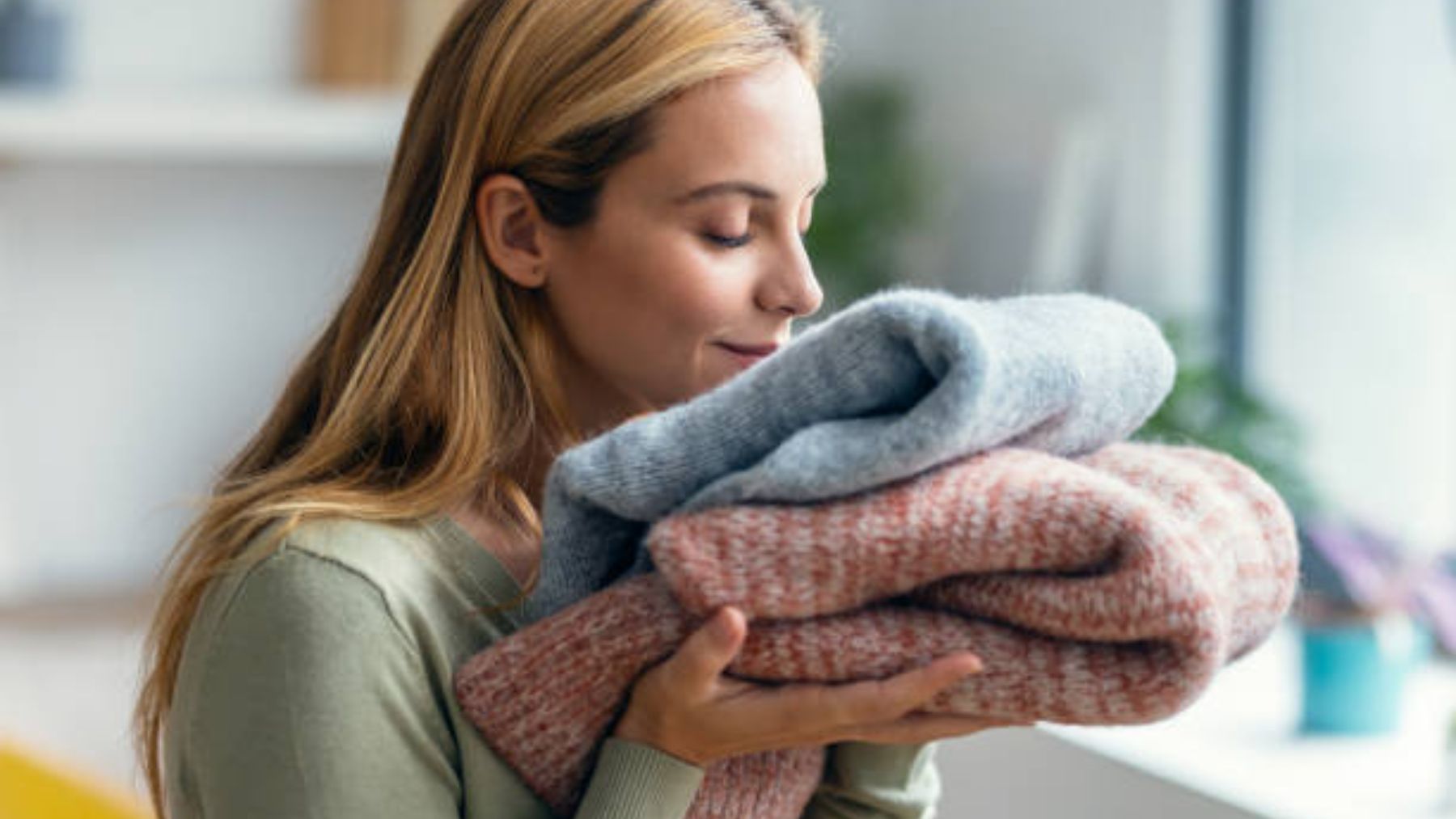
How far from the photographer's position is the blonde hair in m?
1.10

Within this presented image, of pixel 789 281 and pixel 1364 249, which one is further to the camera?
pixel 1364 249

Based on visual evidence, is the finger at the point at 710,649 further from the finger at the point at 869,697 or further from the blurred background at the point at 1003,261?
the blurred background at the point at 1003,261

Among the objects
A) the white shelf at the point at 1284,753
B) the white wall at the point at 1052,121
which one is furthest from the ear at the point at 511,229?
the white wall at the point at 1052,121

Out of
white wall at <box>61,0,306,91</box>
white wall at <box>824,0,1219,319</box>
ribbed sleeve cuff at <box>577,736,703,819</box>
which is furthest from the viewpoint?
white wall at <box>61,0,306,91</box>

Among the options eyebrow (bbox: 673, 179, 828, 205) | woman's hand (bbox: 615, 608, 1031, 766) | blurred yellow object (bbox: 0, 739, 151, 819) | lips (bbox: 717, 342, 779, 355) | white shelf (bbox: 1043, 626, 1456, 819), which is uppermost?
eyebrow (bbox: 673, 179, 828, 205)

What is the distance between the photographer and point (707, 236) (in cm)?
109

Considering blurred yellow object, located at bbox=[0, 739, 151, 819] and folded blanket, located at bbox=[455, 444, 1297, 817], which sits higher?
folded blanket, located at bbox=[455, 444, 1297, 817]

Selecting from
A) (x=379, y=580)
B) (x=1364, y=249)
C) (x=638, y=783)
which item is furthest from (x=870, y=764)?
(x=1364, y=249)

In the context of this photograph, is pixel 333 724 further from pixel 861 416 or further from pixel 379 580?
pixel 861 416

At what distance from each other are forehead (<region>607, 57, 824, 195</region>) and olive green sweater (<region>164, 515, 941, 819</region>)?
25 centimetres

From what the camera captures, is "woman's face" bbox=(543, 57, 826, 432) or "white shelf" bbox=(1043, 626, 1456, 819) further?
"white shelf" bbox=(1043, 626, 1456, 819)

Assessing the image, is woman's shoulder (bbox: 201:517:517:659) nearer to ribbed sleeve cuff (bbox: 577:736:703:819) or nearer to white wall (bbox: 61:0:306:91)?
ribbed sleeve cuff (bbox: 577:736:703:819)

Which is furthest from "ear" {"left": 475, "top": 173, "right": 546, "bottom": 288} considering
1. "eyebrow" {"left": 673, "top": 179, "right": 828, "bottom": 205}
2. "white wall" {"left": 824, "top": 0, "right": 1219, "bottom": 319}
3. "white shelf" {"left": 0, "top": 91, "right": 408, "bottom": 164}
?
"white shelf" {"left": 0, "top": 91, "right": 408, "bottom": 164}

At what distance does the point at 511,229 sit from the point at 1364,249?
1962 mm
